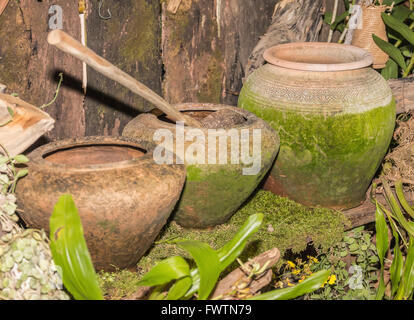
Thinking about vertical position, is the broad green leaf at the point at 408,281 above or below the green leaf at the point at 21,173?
below

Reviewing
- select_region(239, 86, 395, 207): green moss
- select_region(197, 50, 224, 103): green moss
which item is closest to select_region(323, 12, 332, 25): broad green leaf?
select_region(197, 50, 224, 103): green moss

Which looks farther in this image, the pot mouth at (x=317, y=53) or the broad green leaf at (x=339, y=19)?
the broad green leaf at (x=339, y=19)

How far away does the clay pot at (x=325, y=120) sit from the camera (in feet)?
7.88

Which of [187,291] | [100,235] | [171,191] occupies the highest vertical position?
[171,191]

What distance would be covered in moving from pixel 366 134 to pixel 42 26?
158 centimetres

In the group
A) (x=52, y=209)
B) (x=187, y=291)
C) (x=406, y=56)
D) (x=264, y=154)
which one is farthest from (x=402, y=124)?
(x=52, y=209)

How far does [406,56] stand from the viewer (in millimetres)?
3500

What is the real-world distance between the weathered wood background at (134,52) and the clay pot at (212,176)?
0.34 metres

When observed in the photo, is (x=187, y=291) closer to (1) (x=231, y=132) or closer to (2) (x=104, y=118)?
(1) (x=231, y=132)

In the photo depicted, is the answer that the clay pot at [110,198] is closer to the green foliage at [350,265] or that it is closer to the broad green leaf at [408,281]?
the broad green leaf at [408,281]

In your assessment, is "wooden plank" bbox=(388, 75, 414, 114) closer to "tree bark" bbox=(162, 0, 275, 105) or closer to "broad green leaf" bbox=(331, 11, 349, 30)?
"broad green leaf" bbox=(331, 11, 349, 30)

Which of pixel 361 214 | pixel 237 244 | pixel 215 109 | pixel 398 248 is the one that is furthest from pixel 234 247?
pixel 361 214

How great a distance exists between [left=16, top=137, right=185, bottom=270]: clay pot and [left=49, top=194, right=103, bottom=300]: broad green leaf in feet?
0.50

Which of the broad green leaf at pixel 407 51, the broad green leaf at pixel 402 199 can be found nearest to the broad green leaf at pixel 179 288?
the broad green leaf at pixel 402 199
